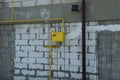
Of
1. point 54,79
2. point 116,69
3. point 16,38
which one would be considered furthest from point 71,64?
point 16,38

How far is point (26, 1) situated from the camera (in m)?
9.05

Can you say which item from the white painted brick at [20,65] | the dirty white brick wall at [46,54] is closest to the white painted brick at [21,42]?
the dirty white brick wall at [46,54]

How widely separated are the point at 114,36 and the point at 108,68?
2.62 ft

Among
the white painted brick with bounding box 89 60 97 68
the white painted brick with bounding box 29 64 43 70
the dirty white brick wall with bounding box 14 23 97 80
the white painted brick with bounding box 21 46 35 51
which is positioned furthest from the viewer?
the white painted brick with bounding box 21 46 35 51

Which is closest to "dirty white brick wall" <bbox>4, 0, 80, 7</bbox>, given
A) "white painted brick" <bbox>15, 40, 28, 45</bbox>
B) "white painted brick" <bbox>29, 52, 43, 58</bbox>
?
"white painted brick" <bbox>15, 40, 28, 45</bbox>

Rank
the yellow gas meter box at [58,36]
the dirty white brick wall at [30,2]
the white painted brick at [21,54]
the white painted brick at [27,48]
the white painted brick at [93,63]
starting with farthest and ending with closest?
the white painted brick at [21,54] → the white painted brick at [27,48] → the dirty white brick wall at [30,2] → the yellow gas meter box at [58,36] → the white painted brick at [93,63]

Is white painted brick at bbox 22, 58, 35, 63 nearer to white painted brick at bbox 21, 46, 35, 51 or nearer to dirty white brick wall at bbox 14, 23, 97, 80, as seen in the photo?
dirty white brick wall at bbox 14, 23, 97, 80

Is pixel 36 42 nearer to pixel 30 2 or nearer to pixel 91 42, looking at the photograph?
pixel 30 2

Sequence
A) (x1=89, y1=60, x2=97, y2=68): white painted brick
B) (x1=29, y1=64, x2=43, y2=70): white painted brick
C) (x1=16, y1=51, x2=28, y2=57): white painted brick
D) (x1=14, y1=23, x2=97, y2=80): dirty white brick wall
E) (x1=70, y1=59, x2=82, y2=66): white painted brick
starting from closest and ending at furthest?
(x1=89, y1=60, x2=97, y2=68): white painted brick < (x1=14, y1=23, x2=97, y2=80): dirty white brick wall < (x1=70, y1=59, x2=82, y2=66): white painted brick < (x1=29, y1=64, x2=43, y2=70): white painted brick < (x1=16, y1=51, x2=28, y2=57): white painted brick

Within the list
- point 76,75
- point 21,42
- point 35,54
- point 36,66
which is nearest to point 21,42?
point 21,42

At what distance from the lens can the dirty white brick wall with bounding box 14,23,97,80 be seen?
8.03 m

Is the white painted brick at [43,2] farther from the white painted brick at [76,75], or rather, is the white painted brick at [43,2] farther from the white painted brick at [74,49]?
the white painted brick at [76,75]

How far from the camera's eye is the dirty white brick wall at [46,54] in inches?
316

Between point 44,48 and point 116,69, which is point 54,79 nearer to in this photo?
point 44,48
